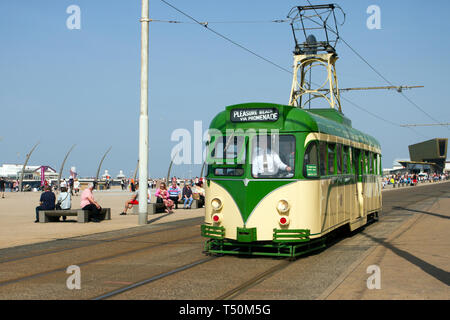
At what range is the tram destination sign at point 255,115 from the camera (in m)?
11.3

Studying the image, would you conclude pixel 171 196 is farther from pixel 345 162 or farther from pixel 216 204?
pixel 216 204

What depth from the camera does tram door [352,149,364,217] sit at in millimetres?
15343

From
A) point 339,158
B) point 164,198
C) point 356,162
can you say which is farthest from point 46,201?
point 339,158

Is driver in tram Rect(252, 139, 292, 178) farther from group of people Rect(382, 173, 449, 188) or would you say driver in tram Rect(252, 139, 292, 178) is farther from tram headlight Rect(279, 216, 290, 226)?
group of people Rect(382, 173, 449, 188)

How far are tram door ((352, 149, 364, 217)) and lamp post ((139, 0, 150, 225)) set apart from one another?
7.33 m

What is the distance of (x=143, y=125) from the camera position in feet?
64.5

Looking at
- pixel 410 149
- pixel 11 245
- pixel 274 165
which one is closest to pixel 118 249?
pixel 11 245

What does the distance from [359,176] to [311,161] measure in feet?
16.5

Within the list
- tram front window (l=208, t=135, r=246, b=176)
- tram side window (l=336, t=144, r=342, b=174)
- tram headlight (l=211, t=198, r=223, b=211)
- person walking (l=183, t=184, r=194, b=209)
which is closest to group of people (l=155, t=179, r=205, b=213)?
person walking (l=183, t=184, r=194, b=209)

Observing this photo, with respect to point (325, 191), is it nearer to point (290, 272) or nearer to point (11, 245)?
point (290, 272)

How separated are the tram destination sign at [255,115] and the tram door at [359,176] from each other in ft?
15.0

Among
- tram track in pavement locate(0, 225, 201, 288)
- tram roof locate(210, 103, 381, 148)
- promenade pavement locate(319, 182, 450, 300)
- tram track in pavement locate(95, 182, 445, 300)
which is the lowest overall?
tram track in pavement locate(0, 225, 201, 288)

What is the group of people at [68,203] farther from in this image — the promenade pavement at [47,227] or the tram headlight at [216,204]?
the tram headlight at [216,204]

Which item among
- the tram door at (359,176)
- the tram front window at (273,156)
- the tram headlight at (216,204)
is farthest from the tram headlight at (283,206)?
the tram door at (359,176)
